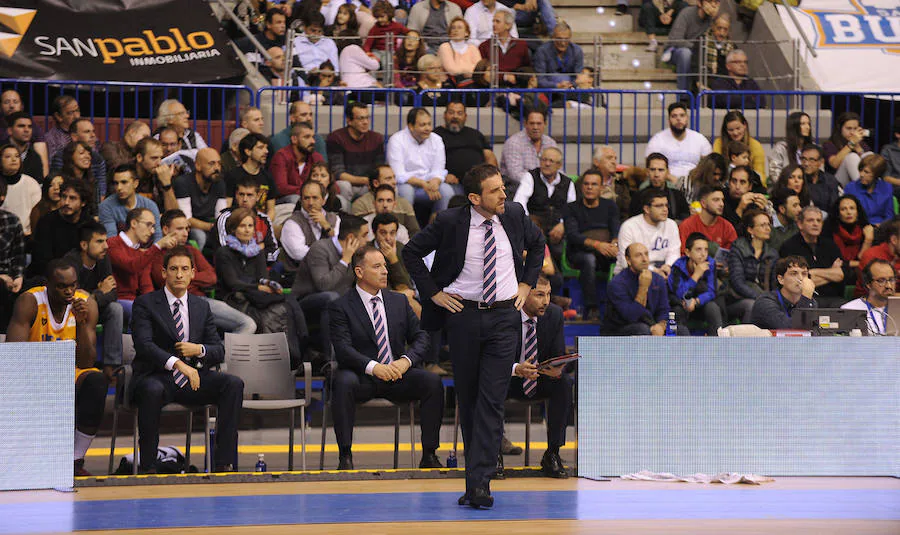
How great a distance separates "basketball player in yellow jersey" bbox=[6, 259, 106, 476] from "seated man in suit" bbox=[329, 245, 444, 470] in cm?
169

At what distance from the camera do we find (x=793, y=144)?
14.3 metres

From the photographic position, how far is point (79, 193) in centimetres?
1129

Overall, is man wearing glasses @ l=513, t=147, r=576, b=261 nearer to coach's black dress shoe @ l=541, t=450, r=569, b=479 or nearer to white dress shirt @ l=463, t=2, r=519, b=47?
white dress shirt @ l=463, t=2, r=519, b=47

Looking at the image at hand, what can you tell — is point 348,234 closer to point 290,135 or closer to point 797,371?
point 290,135

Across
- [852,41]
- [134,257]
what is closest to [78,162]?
[134,257]

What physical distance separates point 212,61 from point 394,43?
2.28 metres

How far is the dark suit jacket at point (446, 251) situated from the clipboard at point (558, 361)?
2.82ft

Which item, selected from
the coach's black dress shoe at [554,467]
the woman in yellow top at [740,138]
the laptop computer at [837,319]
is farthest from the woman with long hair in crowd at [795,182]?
the coach's black dress shoe at [554,467]

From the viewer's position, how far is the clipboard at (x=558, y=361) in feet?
28.9

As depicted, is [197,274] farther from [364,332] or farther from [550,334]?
[550,334]

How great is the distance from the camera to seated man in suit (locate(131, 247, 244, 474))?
363 inches

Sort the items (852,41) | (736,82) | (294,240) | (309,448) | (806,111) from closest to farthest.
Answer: (309,448) → (294,240) → (806,111) → (736,82) → (852,41)

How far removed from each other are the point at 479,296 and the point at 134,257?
4250 mm

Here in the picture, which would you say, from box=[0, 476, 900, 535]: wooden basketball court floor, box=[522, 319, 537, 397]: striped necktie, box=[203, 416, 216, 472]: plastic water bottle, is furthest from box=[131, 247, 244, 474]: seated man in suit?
box=[522, 319, 537, 397]: striped necktie
